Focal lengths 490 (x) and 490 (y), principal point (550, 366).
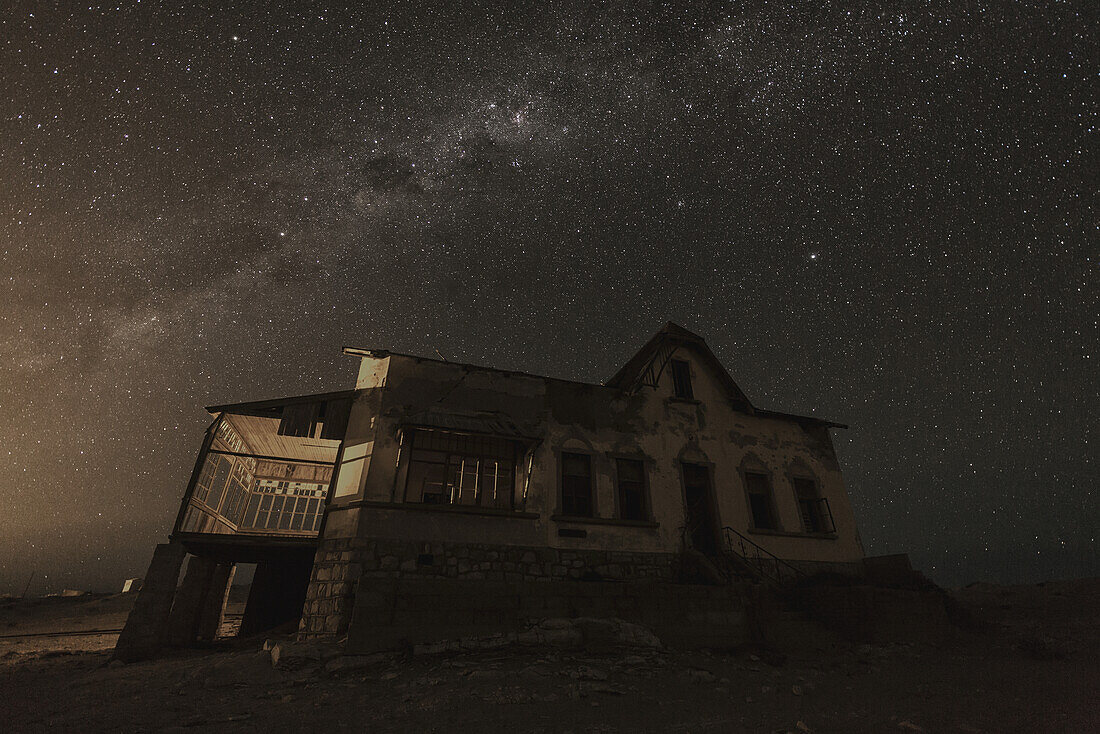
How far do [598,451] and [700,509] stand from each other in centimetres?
389

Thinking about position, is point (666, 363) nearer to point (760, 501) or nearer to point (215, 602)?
point (760, 501)

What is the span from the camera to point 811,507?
658 inches

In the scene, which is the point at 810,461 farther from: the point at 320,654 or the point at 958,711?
the point at 320,654

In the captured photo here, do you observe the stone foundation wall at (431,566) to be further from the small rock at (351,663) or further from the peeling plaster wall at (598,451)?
the small rock at (351,663)

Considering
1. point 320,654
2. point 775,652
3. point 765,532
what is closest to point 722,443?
point 765,532

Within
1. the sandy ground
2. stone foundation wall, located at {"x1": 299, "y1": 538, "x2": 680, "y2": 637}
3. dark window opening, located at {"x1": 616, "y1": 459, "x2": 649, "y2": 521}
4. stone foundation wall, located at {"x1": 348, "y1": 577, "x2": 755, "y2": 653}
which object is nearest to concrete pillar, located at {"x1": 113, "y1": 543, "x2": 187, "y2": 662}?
the sandy ground

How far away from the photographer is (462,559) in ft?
38.4

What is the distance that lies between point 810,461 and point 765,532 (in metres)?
3.74

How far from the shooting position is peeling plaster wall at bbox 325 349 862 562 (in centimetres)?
1205

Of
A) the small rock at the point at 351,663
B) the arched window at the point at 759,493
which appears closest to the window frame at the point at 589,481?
the arched window at the point at 759,493

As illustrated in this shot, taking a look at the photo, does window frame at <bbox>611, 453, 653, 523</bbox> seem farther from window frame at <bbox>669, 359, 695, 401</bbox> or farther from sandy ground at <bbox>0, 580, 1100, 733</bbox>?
sandy ground at <bbox>0, 580, 1100, 733</bbox>

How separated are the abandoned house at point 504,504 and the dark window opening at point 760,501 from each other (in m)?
0.05

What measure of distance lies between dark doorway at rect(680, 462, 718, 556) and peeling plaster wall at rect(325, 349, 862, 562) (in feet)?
0.88

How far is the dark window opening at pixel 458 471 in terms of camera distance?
1313 centimetres
